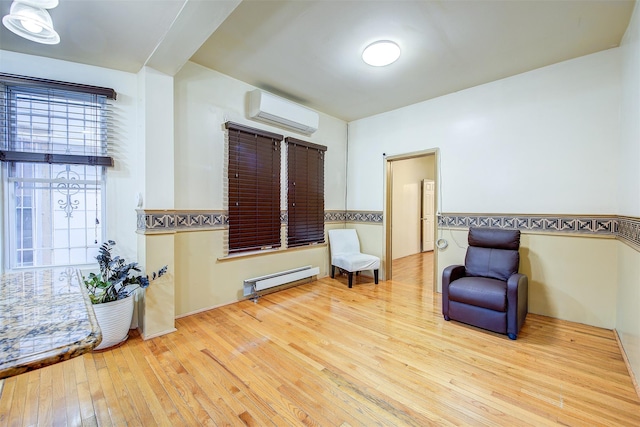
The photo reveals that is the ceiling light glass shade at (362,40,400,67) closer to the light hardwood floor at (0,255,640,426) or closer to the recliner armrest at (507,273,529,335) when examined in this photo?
the recliner armrest at (507,273,529,335)

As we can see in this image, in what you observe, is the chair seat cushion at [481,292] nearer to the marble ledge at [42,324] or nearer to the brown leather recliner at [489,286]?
the brown leather recliner at [489,286]

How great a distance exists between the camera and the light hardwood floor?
59.7 inches

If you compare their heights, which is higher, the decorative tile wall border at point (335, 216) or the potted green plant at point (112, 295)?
the decorative tile wall border at point (335, 216)

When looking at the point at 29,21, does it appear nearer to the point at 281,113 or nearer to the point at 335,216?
the point at 281,113

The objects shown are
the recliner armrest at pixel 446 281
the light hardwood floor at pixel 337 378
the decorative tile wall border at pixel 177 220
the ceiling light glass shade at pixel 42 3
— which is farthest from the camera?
the recliner armrest at pixel 446 281

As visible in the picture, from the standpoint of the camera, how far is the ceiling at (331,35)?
191 cm

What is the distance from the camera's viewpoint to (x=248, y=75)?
123 inches

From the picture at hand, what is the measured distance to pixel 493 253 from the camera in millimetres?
2891

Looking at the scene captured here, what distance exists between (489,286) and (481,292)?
0.32 ft

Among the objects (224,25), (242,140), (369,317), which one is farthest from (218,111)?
(369,317)

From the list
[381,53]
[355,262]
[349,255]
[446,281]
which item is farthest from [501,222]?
[381,53]

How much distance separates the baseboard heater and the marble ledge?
7.07ft

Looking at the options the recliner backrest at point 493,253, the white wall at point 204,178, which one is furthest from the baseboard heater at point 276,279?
the recliner backrest at point 493,253

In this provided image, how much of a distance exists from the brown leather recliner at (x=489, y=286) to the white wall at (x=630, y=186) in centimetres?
65
